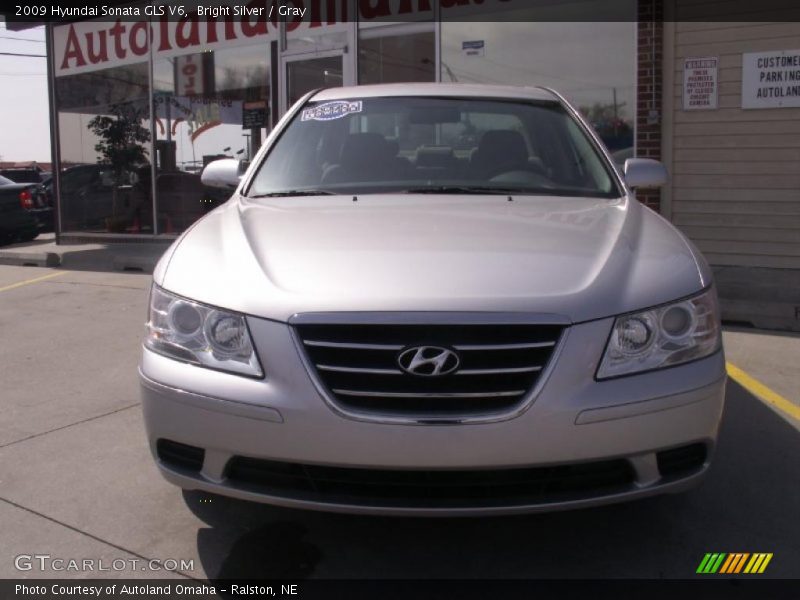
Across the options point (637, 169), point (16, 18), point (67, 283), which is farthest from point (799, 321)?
point (16, 18)

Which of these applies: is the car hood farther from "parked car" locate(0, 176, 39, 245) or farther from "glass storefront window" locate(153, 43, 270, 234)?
"parked car" locate(0, 176, 39, 245)

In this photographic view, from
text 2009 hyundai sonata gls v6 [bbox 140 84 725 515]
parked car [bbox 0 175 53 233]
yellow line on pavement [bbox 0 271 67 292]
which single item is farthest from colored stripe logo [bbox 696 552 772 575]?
parked car [bbox 0 175 53 233]

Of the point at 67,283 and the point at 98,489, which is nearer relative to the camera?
the point at 98,489

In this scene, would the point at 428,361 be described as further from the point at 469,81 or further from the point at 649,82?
the point at 469,81

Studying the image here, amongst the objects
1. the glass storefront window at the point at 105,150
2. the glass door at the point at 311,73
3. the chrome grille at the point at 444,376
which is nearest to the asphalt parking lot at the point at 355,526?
the chrome grille at the point at 444,376

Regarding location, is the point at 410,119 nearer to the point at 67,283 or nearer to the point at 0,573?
the point at 0,573

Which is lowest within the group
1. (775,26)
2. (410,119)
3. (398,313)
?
(398,313)

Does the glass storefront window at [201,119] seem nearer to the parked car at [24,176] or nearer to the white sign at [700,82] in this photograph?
the white sign at [700,82]

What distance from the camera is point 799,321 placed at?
632 cm

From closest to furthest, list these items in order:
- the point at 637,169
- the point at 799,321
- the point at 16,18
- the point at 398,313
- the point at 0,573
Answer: the point at 398,313 → the point at 0,573 → the point at 637,169 → the point at 799,321 → the point at 16,18

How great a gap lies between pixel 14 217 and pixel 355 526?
13696 millimetres

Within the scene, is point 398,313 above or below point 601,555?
above

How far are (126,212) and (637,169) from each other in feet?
34.4

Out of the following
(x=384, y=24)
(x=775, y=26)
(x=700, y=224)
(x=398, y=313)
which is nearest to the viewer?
(x=398, y=313)
